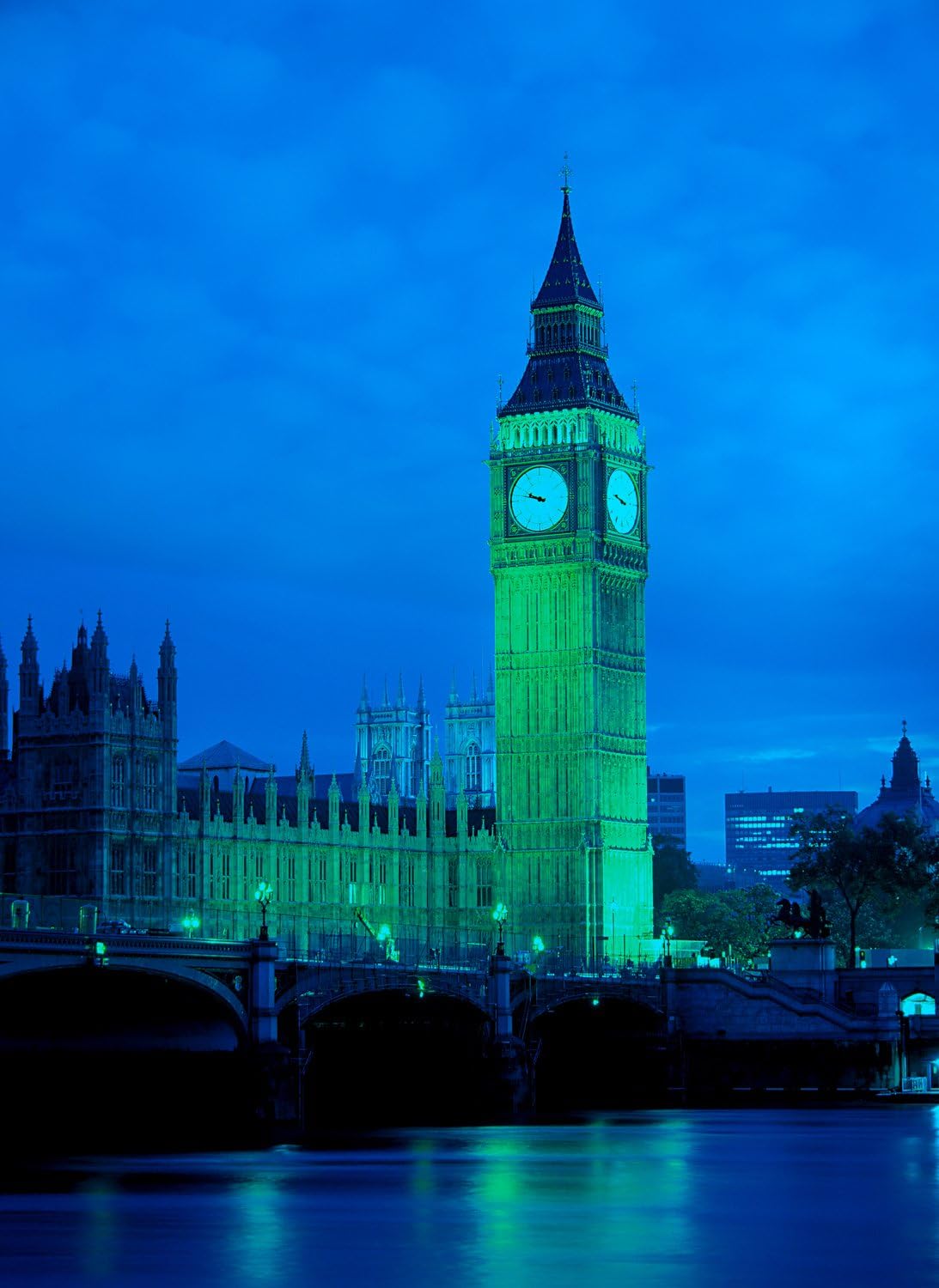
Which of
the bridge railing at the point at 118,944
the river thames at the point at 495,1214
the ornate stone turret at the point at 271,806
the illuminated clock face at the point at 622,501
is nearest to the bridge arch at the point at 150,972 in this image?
the bridge railing at the point at 118,944

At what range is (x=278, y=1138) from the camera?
78.9 metres

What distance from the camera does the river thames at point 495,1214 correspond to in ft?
159

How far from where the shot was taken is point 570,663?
14262 centimetres

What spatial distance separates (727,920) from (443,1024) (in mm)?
55047

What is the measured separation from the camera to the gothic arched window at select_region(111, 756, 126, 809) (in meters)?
115

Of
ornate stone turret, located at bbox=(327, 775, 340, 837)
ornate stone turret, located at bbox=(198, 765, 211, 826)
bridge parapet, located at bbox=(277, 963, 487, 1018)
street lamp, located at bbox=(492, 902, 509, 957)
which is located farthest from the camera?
ornate stone turret, located at bbox=(327, 775, 340, 837)

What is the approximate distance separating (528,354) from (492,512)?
29.4 feet

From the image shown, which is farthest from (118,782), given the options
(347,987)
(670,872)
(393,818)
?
(670,872)

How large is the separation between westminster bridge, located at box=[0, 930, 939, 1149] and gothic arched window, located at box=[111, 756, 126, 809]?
742 inches

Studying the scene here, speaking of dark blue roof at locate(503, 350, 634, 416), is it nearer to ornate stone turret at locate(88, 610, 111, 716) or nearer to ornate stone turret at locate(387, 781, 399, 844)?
ornate stone turret at locate(387, 781, 399, 844)

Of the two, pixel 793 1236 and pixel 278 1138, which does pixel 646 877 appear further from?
pixel 793 1236

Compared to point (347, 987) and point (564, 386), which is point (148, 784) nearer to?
point (347, 987)

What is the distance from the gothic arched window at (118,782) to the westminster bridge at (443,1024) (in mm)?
18842

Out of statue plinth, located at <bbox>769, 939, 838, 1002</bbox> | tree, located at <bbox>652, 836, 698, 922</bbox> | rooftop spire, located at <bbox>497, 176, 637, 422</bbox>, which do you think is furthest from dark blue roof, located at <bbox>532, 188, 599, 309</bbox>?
tree, located at <bbox>652, 836, 698, 922</bbox>
